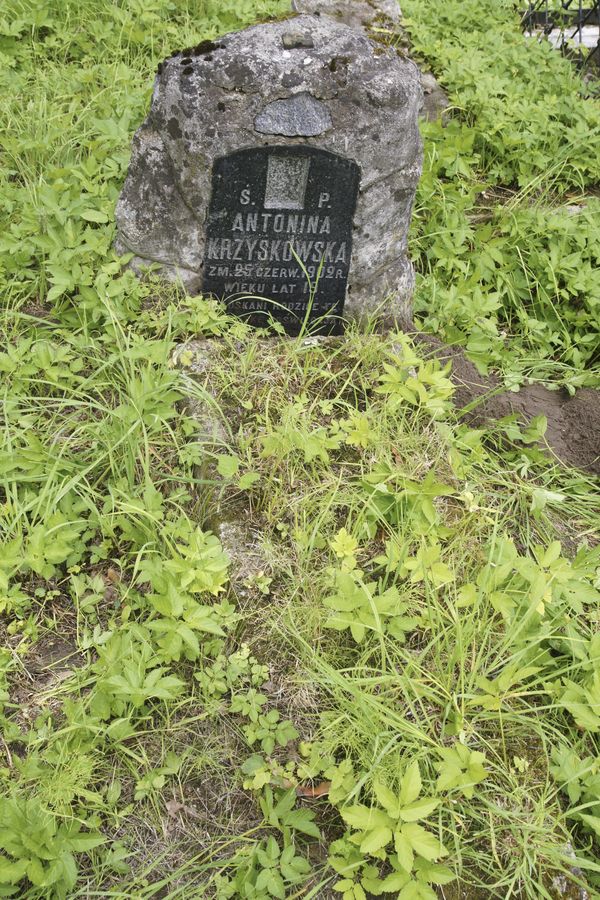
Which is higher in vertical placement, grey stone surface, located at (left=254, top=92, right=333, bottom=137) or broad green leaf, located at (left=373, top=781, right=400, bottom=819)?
grey stone surface, located at (left=254, top=92, right=333, bottom=137)

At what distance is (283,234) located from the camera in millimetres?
2879

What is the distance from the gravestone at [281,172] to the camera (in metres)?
2.59

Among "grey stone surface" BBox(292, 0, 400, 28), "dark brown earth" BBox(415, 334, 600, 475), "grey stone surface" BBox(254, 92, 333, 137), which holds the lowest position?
"dark brown earth" BBox(415, 334, 600, 475)

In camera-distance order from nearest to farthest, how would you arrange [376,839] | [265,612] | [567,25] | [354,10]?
[376,839] → [265,612] → [354,10] → [567,25]

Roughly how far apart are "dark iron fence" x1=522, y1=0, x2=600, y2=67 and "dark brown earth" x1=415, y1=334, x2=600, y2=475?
3.06m

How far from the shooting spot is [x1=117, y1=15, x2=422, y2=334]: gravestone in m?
2.59

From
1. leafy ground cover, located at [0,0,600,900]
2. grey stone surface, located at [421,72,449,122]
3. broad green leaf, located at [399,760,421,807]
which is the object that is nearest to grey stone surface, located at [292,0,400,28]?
grey stone surface, located at [421,72,449,122]

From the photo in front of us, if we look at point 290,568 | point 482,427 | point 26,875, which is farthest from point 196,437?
point 26,875

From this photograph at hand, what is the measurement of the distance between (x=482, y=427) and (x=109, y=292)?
160cm

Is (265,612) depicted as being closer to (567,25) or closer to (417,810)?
(417,810)

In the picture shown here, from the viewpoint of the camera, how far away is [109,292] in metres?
2.86

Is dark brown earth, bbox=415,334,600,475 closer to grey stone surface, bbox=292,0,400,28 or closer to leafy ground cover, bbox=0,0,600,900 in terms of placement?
leafy ground cover, bbox=0,0,600,900

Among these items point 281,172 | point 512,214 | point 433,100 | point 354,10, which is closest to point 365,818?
point 281,172

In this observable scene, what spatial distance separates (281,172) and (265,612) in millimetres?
1606
